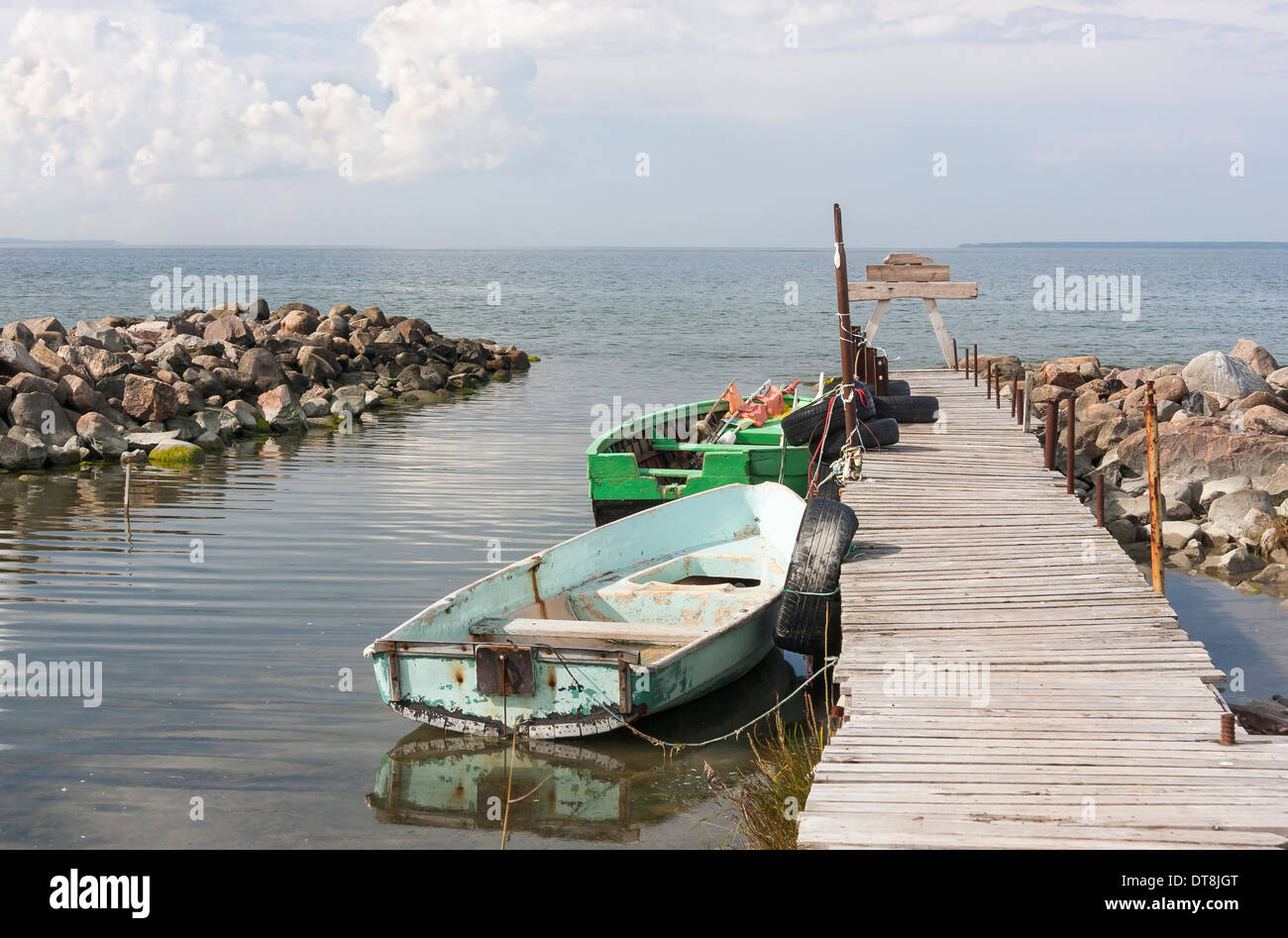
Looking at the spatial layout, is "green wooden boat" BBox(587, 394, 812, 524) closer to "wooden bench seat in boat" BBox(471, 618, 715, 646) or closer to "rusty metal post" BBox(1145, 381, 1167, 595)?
"wooden bench seat in boat" BBox(471, 618, 715, 646)

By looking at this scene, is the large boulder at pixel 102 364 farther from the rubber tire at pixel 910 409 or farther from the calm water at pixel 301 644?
the rubber tire at pixel 910 409

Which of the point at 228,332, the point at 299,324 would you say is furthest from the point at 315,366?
the point at 299,324

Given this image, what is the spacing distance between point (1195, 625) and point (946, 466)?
10.6 feet

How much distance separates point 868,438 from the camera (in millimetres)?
15586

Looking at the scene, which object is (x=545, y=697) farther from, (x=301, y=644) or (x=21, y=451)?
(x=21, y=451)

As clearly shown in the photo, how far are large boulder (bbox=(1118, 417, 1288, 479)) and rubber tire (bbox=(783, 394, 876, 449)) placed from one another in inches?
198

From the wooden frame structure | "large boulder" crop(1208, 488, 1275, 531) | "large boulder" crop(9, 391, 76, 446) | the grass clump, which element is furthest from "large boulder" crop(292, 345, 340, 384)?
the grass clump

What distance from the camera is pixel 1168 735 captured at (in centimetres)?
639

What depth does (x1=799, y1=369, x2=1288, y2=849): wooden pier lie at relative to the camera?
5430mm

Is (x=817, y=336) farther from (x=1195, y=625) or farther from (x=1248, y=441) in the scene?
Result: (x=1195, y=625)

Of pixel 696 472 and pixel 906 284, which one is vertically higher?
pixel 906 284

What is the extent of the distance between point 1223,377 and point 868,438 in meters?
12.8
